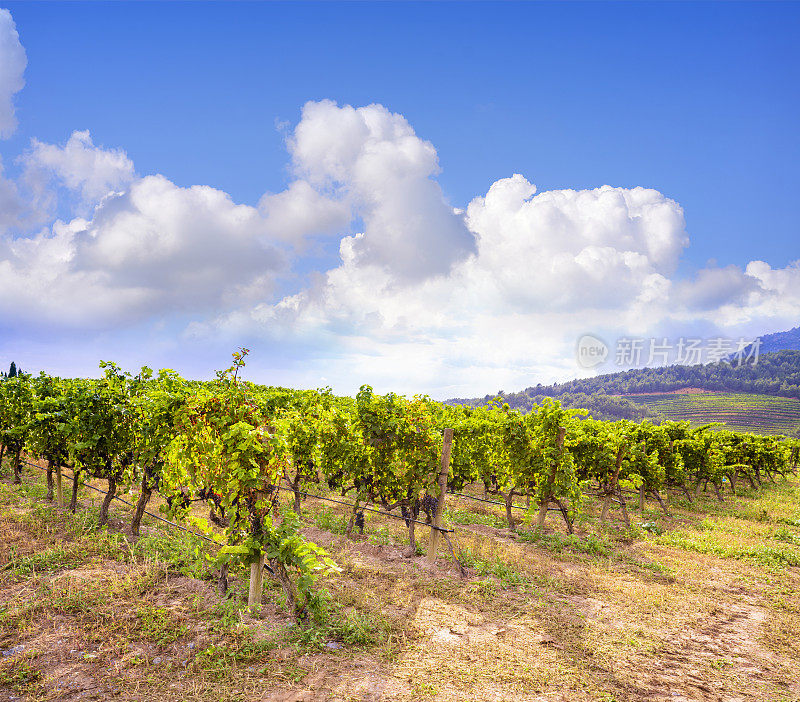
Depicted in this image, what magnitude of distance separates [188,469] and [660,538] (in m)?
13.5

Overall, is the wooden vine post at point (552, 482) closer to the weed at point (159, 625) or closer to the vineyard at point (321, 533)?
the vineyard at point (321, 533)

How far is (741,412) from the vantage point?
120m

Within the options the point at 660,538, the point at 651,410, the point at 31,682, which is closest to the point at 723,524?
the point at 660,538

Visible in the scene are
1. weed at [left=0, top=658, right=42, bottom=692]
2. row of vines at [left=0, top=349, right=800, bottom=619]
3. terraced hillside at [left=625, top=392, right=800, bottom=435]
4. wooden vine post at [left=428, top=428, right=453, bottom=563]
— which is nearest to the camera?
weed at [left=0, top=658, right=42, bottom=692]

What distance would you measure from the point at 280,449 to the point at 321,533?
639cm

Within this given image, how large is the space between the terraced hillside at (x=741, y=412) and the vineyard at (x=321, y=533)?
11266 cm

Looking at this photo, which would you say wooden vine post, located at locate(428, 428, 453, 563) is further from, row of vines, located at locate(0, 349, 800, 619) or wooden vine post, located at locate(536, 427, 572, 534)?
wooden vine post, located at locate(536, 427, 572, 534)

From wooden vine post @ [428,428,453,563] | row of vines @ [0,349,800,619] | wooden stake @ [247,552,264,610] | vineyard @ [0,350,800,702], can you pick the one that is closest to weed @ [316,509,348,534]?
vineyard @ [0,350,800,702]

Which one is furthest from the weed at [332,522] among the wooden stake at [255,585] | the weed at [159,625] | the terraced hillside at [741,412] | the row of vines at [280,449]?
the terraced hillside at [741,412]

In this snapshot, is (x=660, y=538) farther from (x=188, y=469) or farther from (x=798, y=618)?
(x=188, y=469)

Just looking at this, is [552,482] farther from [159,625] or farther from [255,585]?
[159,625]

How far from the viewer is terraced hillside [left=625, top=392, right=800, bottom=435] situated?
107m

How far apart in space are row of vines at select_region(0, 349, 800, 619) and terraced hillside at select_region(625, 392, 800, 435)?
113055 millimetres

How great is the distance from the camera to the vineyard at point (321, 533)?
239 inches
